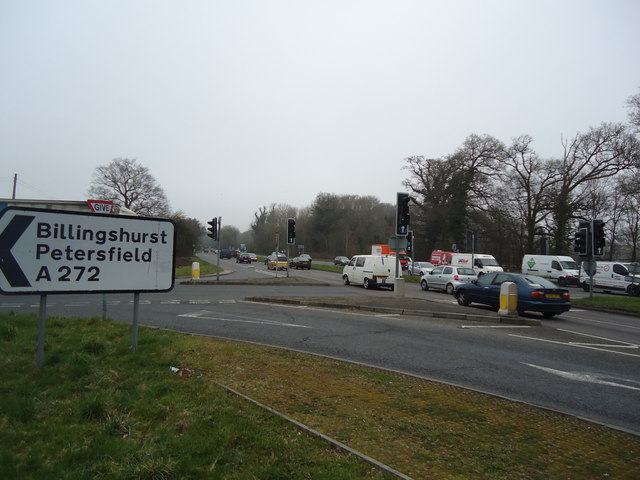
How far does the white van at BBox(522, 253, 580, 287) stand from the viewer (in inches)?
1324

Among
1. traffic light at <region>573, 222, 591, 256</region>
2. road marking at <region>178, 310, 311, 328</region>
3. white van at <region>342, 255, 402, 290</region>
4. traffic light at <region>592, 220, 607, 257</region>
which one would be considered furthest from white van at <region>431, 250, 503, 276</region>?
road marking at <region>178, 310, 311, 328</region>

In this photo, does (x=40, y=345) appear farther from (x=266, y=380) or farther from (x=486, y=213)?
(x=486, y=213)

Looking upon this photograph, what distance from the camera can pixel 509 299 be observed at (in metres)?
13.7

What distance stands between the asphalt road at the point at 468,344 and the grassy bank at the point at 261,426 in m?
1.05

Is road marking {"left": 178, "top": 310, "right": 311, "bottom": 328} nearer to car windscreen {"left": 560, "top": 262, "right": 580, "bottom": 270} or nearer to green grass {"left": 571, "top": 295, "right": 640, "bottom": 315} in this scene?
green grass {"left": 571, "top": 295, "right": 640, "bottom": 315}

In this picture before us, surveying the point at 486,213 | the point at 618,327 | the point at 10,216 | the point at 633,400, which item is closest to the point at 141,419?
the point at 10,216

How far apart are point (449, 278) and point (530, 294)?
36.4 feet

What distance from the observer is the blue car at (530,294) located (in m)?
14.1

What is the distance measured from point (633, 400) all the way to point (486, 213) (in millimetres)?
50718

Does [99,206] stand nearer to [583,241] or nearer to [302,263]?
[583,241]

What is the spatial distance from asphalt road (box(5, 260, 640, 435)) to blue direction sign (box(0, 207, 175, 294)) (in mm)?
3149

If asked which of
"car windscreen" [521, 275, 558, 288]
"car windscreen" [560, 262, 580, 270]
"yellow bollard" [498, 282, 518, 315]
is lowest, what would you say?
"yellow bollard" [498, 282, 518, 315]

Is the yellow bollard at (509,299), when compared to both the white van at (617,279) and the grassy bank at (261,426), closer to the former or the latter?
the grassy bank at (261,426)

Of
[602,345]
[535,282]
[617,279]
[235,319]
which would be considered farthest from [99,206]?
[617,279]
